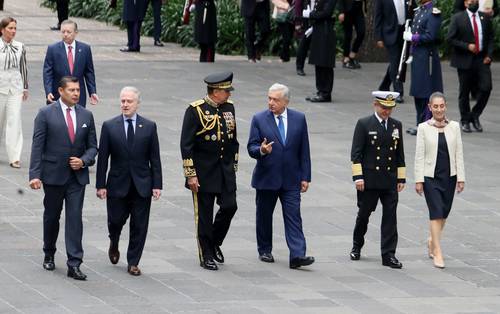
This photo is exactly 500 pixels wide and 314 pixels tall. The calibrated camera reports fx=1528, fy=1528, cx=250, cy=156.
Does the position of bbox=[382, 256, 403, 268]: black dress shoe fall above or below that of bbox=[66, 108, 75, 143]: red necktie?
below

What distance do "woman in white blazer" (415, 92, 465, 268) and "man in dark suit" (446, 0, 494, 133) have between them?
22.8ft

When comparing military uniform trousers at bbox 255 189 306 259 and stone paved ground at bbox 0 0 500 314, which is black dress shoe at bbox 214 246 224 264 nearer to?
stone paved ground at bbox 0 0 500 314

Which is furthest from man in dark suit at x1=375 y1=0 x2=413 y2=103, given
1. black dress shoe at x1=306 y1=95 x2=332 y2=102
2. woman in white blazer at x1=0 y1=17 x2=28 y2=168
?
woman in white blazer at x1=0 y1=17 x2=28 y2=168

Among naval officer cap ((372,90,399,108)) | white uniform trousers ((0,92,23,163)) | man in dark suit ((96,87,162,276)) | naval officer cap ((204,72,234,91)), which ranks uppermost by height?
naval officer cap ((204,72,234,91))

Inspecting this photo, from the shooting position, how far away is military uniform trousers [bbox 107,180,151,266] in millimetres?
13180

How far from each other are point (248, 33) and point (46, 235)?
14.4 m

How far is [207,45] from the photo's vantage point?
27062mm

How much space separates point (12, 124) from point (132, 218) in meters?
5.15

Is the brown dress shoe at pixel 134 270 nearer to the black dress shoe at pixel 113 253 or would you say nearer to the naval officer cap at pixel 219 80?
the black dress shoe at pixel 113 253

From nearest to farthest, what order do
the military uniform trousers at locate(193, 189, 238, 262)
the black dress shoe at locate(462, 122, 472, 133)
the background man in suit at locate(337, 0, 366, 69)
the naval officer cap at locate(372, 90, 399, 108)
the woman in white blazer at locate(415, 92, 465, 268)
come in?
the military uniform trousers at locate(193, 189, 238, 262) < the naval officer cap at locate(372, 90, 399, 108) < the woman in white blazer at locate(415, 92, 465, 268) < the black dress shoe at locate(462, 122, 472, 133) < the background man in suit at locate(337, 0, 366, 69)

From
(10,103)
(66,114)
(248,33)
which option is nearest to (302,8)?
(248,33)

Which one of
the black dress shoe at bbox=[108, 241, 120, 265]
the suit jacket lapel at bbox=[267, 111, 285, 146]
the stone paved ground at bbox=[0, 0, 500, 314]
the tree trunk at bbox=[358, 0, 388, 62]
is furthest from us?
the tree trunk at bbox=[358, 0, 388, 62]

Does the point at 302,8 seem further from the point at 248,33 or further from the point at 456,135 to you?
the point at 456,135

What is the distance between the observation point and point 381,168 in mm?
13930
